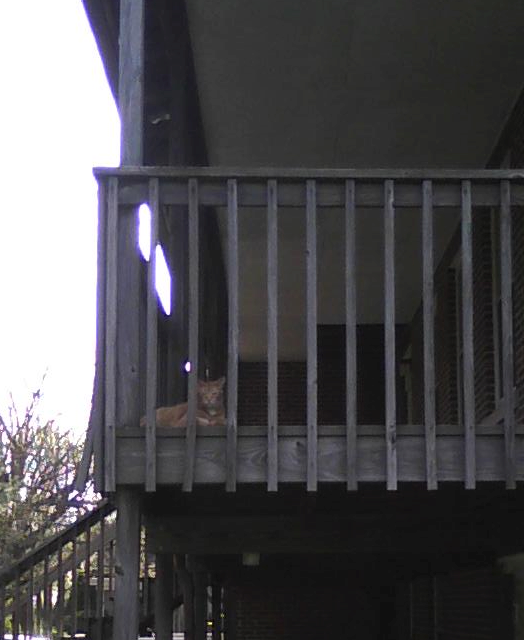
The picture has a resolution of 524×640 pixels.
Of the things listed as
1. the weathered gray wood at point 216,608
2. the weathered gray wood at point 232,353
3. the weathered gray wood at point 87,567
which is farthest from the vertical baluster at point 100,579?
the weathered gray wood at point 216,608

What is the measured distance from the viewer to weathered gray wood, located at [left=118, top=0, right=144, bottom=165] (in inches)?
281

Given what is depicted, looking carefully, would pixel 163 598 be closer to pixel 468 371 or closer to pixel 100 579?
pixel 100 579

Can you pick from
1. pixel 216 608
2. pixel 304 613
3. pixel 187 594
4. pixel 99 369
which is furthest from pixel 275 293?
pixel 304 613

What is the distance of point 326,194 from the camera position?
6996mm

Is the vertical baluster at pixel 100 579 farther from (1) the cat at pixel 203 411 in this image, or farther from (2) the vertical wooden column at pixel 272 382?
(2) the vertical wooden column at pixel 272 382

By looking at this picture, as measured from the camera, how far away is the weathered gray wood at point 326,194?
6.96 meters

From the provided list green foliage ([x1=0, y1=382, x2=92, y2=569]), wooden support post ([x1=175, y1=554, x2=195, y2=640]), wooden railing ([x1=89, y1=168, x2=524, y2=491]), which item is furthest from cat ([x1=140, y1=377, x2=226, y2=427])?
green foliage ([x1=0, y1=382, x2=92, y2=569])

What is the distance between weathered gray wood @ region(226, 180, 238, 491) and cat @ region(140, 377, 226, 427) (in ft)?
1.24

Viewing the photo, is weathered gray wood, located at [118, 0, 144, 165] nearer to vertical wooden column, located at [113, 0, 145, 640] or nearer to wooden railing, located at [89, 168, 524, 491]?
vertical wooden column, located at [113, 0, 145, 640]

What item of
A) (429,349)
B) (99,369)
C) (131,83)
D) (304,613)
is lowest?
(304,613)

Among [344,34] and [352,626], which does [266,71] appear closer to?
[344,34]

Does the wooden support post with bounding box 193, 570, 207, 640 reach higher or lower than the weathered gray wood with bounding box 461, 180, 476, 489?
lower

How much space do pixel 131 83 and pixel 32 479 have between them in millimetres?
17765

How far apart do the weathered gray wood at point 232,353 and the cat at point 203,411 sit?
0.38 m
